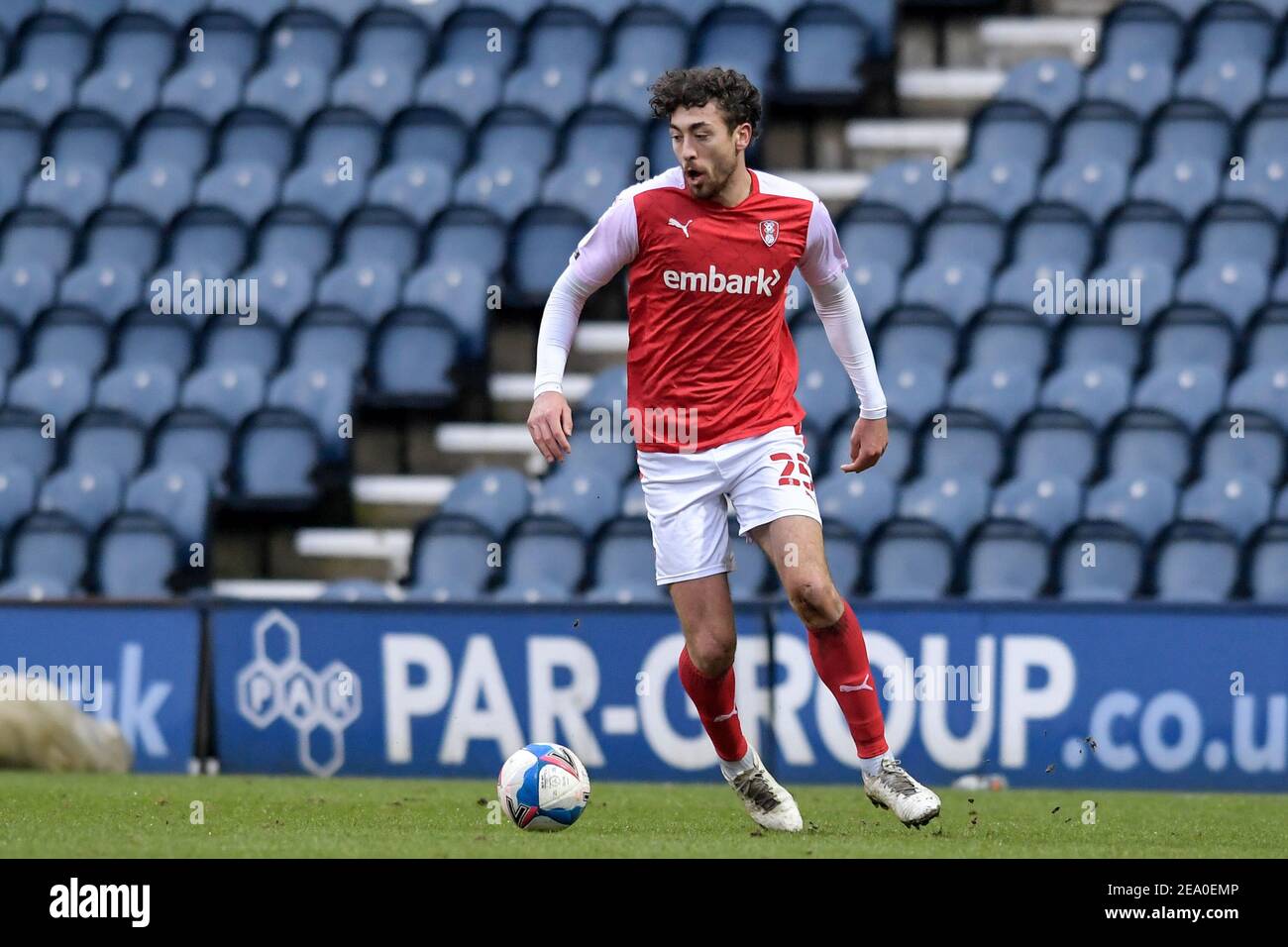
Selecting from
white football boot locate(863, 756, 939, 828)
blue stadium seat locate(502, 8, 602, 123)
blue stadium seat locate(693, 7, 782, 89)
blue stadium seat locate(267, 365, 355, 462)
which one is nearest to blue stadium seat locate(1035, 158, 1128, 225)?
blue stadium seat locate(693, 7, 782, 89)

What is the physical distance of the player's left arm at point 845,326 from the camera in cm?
666

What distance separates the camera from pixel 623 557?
1131cm

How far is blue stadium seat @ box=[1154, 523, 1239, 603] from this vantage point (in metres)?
10.8

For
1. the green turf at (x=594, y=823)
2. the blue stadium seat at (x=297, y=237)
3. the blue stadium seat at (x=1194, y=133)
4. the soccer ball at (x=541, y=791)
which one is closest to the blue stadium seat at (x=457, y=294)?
the blue stadium seat at (x=297, y=237)

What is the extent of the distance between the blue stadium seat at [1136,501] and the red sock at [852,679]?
16.0ft

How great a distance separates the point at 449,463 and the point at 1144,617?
493cm

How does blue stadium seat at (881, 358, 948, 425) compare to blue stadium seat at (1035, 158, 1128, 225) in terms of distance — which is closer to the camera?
blue stadium seat at (881, 358, 948, 425)

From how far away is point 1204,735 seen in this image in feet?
31.7

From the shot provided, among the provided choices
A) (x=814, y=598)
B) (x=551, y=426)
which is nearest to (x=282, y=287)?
(x=551, y=426)

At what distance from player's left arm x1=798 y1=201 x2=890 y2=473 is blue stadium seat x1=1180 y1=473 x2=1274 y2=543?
4643 millimetres

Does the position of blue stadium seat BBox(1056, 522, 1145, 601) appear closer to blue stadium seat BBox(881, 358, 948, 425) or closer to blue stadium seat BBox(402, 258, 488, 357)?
blue stadium seat BBox(881, 358, 948, 425)

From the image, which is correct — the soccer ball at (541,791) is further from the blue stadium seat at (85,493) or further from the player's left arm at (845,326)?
the blue stadium seat at (85,493)
